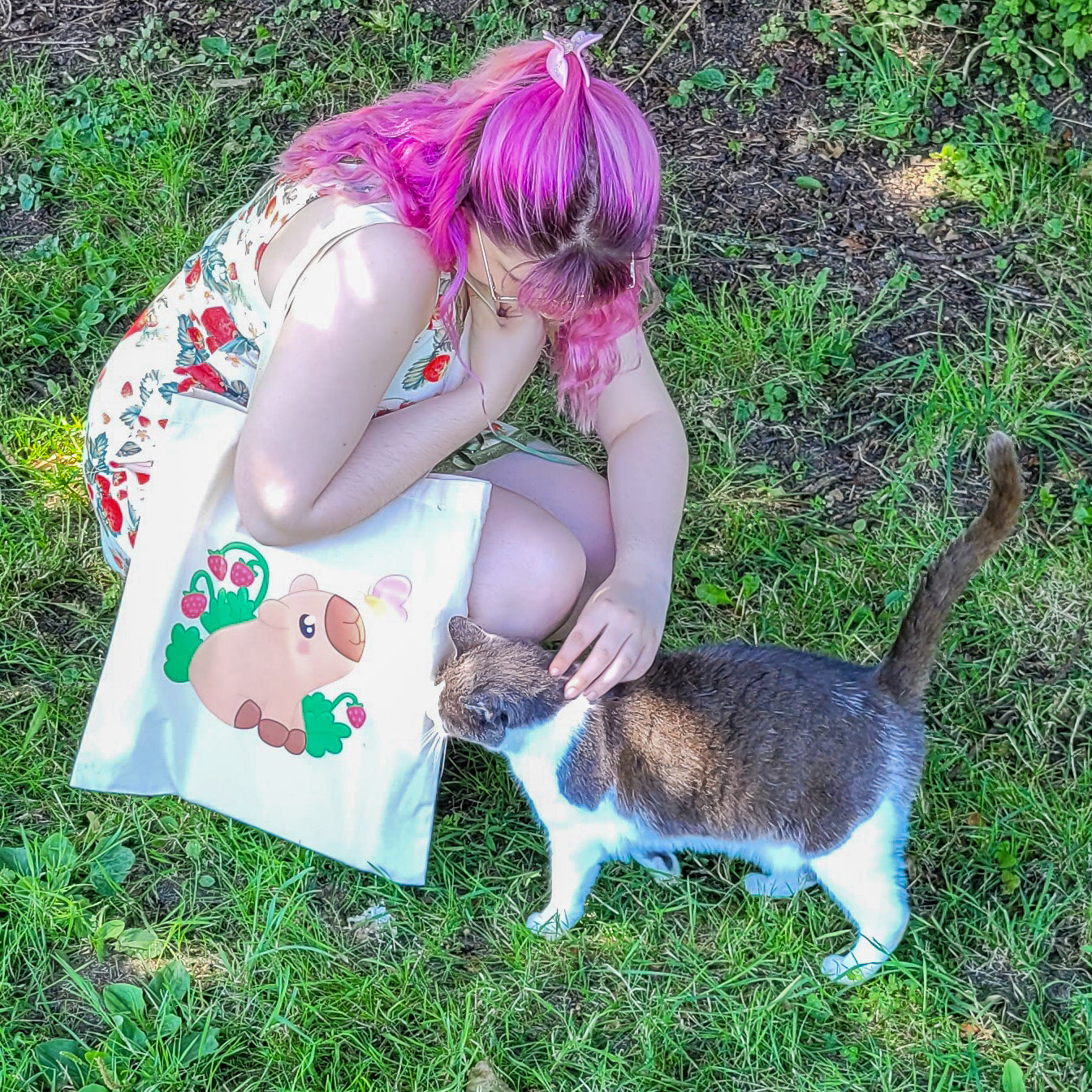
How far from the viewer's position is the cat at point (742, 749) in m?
1.99

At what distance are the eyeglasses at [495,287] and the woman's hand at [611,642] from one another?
538 millimetres

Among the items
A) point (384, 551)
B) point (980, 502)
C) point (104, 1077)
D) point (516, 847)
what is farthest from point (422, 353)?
point (980, 502)

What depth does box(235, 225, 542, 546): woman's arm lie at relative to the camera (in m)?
Result: 1.74

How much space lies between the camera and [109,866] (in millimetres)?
2225

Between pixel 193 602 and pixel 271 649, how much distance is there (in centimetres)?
16

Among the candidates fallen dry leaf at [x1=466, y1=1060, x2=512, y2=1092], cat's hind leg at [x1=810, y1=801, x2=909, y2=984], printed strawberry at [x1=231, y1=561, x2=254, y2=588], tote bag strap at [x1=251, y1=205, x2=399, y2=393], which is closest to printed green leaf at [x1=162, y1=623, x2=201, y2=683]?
printed strawberry at [x1=231, y1=561, x2=254, y2=588]

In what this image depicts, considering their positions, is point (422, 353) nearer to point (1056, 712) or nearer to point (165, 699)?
point (165, 699)

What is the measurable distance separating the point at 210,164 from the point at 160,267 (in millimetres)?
416

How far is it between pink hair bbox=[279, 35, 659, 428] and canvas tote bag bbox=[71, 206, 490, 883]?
0.42m

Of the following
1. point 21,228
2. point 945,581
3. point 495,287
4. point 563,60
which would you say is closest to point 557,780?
point 945,581

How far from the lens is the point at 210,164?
3385mm

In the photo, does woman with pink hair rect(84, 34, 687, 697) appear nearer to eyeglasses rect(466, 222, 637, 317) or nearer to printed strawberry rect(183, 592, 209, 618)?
eyeglasses rect(466, 222, 637, 317)

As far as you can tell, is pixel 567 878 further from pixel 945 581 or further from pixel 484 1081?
pixel 945 581

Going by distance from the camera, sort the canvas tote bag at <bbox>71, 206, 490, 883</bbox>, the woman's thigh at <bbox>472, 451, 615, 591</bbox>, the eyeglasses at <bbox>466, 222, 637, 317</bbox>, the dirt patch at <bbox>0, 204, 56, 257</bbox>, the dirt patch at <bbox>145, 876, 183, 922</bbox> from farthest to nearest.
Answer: the dirt patch at <bbox>0, 204, 56, 257</bbox> → the woman's thigh at <bbox>472, 451, 615, 591</bbox> → the dirt patch at <bbox>145, 876, 183, 922</bbox> → the canvas tote bag at <bbox>71, 206, 490, 883</bbox> → the eyeglasses at <bbox>466, 222, 637, 317</bbox>
